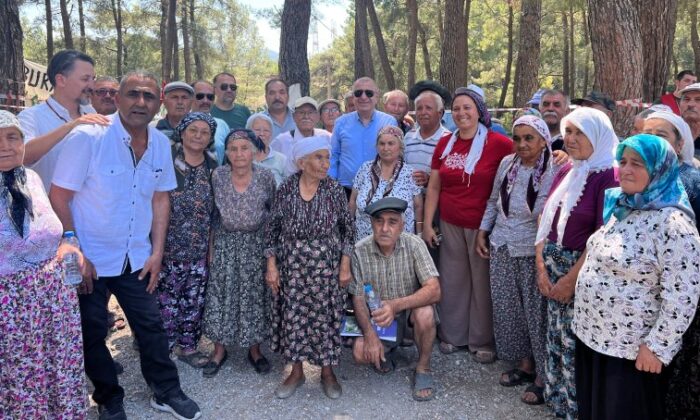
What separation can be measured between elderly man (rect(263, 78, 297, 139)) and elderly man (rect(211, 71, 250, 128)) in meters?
0.47

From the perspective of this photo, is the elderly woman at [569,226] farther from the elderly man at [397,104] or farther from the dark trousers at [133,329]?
the dark trousers at [133,329]

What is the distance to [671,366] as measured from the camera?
2660 mm

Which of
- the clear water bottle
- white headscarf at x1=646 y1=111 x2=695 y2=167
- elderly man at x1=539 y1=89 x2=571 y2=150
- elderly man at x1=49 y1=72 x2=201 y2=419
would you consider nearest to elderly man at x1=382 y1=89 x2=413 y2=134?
elderly man at x1=539 y1=89 x2=571 y2=150

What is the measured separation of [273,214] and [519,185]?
71.8 inches

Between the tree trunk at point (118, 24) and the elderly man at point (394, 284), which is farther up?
the tree trunk at point (118, 24)

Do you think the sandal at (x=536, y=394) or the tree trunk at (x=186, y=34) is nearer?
the sandal at (x=536, y=394)

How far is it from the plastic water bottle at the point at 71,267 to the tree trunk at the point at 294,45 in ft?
17.3

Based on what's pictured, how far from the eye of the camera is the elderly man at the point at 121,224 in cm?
306

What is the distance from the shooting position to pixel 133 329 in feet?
11.0

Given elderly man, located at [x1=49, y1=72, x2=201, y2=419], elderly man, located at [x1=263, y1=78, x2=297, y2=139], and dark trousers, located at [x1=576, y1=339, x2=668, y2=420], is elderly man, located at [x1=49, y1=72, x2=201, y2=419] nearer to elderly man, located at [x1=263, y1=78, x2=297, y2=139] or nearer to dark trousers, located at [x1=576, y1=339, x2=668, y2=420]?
elderly man, located at [x1=263, y1=78, x2=297, y2=139]

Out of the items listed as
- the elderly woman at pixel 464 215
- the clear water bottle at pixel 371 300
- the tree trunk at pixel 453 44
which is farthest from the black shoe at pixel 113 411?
the tree trunk at pixel 453 44

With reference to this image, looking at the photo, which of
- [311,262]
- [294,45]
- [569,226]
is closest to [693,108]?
[569,226]

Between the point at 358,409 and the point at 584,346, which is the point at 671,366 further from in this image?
the point at 358,409

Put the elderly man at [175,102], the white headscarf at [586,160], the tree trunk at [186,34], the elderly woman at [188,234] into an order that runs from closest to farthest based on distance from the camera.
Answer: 1. the white headscarf at [586,160]
2. the elderly woman at [188,234]
3. the elderly man at [175,102]
4. the tree trunk at [186,34]
